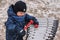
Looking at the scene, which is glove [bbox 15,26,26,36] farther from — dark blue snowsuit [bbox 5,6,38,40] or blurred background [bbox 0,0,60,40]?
blurred background [bbox 0,0,60,40]

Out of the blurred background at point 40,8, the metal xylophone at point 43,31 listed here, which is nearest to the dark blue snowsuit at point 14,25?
the metal xylophone at point 43,31

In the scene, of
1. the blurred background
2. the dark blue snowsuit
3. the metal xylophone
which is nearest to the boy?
the dark blue snowsuit

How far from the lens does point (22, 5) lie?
4051 mm

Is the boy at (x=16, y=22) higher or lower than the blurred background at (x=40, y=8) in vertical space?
higher

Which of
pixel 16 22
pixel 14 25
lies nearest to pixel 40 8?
pixel 16 22

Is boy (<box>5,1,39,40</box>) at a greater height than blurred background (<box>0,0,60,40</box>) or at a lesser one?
greater

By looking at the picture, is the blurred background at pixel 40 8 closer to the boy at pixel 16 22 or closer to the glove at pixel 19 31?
the boy at pixel 16 22

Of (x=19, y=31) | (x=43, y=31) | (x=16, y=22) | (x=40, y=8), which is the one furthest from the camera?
(x=40, y=8)

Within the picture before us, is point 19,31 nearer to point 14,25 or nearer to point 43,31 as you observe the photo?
point 14,25

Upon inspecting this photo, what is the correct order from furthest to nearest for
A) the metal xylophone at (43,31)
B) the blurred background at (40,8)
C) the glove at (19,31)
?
the blurred background at (40,8)
the metal xylophone at (43,31)
the glove at (19,31)

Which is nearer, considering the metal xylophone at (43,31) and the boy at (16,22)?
the boy at (16,22)

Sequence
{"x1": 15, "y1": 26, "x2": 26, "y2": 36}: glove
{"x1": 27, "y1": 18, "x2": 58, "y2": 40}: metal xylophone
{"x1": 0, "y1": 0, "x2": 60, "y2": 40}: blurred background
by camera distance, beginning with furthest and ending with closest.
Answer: {"x1": 0, "y1": 0, "x2": 60, "y2": 40}: blurred background, {"x1": 27, "y1": 18, "x2": 58, "y2": 40}: metal xylophone, {"x1": 15, "y1": 26, "x2": 26, "y2": 36}: glove

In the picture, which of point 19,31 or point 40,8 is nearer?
point 19,31

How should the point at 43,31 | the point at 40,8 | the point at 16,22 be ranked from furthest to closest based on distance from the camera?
the point at 40,8 < the point at 43,31 < the point at 16,22
